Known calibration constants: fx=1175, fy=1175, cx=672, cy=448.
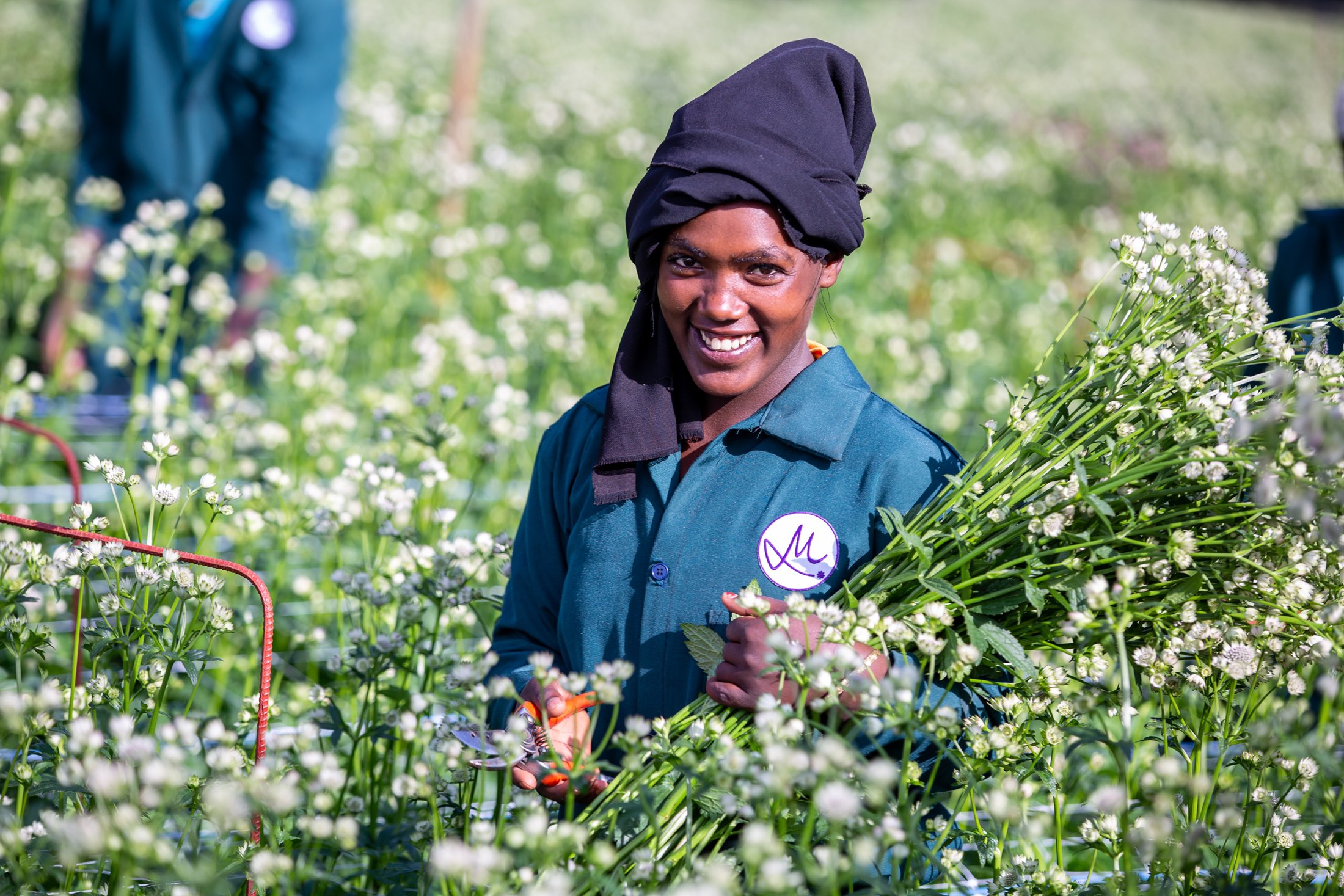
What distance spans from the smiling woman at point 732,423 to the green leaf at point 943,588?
0.18m

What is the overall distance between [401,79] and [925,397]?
7.21 m

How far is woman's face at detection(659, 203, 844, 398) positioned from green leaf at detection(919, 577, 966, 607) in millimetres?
429

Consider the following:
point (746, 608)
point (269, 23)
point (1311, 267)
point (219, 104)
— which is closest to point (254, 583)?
point (746, 608)

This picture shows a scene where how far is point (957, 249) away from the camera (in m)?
6.66

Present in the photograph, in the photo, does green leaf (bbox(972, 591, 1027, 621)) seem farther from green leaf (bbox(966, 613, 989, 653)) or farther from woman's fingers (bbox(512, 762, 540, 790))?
woman's fingers (bbox(512, 762, 540, 790))

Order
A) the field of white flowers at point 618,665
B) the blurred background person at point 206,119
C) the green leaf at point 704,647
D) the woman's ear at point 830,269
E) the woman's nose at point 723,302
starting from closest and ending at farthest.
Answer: the field of white flowers at point 618,665 → the green leaf at point 704,647 → the woman's nose at point 723,302 → the woman's ear at point 830,269 → the blurred background person at point 206,119

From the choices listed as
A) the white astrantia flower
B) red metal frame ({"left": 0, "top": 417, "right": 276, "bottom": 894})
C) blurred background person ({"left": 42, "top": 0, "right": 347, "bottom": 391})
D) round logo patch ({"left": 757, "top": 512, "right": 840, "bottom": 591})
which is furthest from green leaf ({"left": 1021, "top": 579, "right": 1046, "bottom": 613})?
blurred background person ({"left": 42, "top": 0, "right": 347, "bottom": 391})

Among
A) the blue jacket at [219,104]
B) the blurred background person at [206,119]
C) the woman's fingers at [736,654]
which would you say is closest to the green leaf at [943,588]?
the woman's fingers at [736,654]

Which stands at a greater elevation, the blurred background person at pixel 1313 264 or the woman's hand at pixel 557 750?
the blurred background person at pixel 1313 264

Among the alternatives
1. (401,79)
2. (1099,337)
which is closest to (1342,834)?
(1099,337)

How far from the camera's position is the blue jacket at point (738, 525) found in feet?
5.78

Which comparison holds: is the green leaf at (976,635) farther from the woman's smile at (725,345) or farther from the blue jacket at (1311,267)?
the blue jacket at (1311,267)

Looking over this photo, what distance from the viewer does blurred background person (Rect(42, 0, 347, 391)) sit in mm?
4578

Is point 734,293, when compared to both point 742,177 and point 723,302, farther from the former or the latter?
point 742,177
